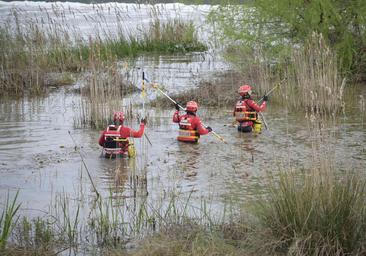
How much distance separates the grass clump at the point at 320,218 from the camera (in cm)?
669

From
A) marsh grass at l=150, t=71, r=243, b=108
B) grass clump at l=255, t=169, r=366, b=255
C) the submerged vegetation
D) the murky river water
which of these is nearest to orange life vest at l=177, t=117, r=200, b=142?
the murky river water

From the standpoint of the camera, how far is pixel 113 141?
11938 millimetres

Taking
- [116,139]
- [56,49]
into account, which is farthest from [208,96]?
[56,49]

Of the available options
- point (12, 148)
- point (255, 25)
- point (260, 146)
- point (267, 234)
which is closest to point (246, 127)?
point (260, 146)

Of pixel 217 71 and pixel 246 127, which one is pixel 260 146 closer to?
pixel 246 127

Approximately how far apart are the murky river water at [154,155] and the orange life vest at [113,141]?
179 mm

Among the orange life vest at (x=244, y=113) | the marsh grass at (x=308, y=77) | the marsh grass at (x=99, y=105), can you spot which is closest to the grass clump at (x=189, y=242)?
the orange life vest at (x=244, y=113)

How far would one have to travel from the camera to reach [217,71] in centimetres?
2230

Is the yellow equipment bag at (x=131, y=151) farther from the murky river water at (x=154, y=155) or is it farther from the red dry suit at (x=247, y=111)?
the red dry suit at (x=247, y=111)

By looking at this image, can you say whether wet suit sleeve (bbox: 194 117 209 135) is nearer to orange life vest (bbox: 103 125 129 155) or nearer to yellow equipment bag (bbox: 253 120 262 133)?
yellow equipment bag (bbox: 253 120 262 133)

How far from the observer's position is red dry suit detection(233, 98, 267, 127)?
14.1 m

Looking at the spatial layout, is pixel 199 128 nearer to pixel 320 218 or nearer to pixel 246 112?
pixel 246 112

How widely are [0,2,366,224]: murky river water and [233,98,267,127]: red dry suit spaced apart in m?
0.30

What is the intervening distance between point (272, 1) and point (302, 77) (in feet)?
12.9
